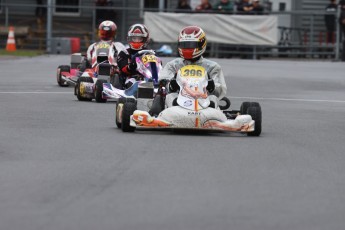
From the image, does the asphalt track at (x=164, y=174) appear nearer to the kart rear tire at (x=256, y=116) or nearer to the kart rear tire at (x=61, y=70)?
the kart rear tire at (x=256, y=116)

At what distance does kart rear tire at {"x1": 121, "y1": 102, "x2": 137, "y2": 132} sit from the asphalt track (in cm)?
12

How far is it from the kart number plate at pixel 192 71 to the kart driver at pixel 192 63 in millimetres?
152

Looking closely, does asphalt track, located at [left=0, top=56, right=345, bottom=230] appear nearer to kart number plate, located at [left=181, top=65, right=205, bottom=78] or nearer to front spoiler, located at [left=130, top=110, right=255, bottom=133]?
front spoiler, located at [left=130, top=110, right=255, bottom=133]

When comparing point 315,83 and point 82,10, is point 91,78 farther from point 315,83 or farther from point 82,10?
point 82,10

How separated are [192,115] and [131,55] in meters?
5.88

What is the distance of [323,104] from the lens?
18906 mm

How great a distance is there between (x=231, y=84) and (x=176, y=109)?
1167 cm

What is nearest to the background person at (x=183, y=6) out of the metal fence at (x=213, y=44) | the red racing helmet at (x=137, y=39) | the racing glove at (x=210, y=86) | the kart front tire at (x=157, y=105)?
the metal fence at (x=213, y=44)

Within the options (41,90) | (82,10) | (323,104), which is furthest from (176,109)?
(82,10)

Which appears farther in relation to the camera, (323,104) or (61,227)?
(323,104)

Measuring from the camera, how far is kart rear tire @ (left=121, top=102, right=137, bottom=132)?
41.2 ft

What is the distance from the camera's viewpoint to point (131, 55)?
18.2m

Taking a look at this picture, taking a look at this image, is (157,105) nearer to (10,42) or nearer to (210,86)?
(210,86)

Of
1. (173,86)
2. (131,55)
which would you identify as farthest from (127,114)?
(131,55)
